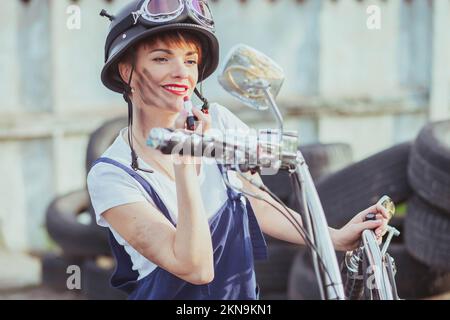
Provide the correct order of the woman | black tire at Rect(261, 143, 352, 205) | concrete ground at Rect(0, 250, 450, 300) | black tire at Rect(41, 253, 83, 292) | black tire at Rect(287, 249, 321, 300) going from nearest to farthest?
the woman → black tire at Rect(287, 249, 321, 300) → black tire at Rect(261, 143, 352, 205) → concrete ground at Rect(0, 250, 450, 300) → black tire at Rect(41, 253, 83, 292)

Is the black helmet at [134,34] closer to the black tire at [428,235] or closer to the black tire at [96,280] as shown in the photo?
the black tire at [428,235]

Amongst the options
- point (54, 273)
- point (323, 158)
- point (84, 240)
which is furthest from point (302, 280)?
point (54, 273)

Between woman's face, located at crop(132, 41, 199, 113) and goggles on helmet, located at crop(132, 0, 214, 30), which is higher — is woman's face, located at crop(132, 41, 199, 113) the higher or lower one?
the lower one

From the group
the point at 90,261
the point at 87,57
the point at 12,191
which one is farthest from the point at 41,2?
the point at 90,261

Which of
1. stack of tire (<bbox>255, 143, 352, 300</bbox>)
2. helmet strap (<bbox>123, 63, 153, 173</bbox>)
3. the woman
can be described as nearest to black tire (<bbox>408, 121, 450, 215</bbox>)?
stack of tire (<bbox>255, 143, 352, 300</bbox>)

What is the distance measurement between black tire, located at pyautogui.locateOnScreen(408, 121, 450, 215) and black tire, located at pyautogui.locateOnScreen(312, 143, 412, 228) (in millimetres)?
81

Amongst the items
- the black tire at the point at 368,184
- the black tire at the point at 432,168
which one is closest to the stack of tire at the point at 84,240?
the black tire at the point at 368,184

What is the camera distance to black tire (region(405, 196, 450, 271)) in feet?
14.2

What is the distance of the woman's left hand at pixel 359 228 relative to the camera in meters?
1.96

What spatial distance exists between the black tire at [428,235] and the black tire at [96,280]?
1.42 meters

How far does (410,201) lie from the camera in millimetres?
4551

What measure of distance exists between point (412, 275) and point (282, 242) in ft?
2.30

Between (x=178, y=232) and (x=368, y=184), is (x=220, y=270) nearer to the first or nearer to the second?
(x=178, y=232)

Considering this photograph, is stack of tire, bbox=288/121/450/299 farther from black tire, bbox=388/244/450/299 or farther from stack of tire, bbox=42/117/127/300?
stack of tire, bbox=42/117/127/300
